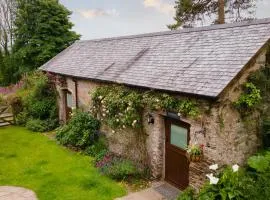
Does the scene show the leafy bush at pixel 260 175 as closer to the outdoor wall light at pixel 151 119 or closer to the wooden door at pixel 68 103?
the outdoor wall light at pixel 151 119

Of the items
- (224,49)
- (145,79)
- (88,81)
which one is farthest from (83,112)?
(224,49)

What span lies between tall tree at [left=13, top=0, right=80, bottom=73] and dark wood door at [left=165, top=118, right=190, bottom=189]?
1898 cm

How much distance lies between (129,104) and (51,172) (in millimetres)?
3858

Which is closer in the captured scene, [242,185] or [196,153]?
[242,185]

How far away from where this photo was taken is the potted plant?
298 inches

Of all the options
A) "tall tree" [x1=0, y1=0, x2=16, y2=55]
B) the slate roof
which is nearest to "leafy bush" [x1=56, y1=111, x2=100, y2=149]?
the slate roof

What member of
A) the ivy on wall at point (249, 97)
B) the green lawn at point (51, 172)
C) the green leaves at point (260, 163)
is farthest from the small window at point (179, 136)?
the green lawn at point (51, 172)

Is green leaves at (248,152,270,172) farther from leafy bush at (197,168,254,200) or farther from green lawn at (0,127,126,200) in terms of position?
green lawn at (0,127,126,200)

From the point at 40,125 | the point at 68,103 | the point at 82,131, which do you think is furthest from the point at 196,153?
the point at 40,125

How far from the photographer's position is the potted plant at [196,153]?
24.8 ft

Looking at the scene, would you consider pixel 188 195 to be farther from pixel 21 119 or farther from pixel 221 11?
pixel 221 11

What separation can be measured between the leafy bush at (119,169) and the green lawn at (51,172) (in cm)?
26

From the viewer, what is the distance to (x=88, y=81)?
1326 centimetres

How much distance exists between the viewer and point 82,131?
12.7 m
